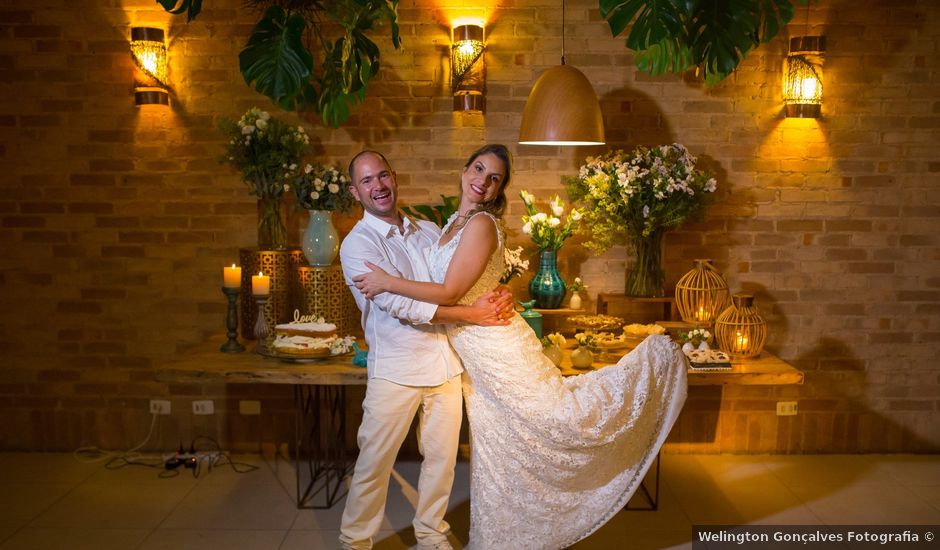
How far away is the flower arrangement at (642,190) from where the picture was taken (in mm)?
4051

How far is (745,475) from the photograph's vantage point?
14.2ft

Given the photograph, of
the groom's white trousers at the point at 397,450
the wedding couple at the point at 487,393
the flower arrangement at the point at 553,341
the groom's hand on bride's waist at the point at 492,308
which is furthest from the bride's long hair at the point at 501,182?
the flower arrangement at the point at 553,341

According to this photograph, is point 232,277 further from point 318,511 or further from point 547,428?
point 547,428

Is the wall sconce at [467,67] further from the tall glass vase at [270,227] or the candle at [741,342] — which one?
the candle at [741,342]

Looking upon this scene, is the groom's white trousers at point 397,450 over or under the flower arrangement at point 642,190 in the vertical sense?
under

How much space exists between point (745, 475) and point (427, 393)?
2059mm

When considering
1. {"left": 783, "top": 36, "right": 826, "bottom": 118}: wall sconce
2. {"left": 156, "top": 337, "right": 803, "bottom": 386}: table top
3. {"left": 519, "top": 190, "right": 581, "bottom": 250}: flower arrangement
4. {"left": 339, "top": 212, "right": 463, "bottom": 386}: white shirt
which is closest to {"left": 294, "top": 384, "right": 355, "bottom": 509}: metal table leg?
{"left": 156, "top": 337, "right": 803, "bottom": 386}: table top

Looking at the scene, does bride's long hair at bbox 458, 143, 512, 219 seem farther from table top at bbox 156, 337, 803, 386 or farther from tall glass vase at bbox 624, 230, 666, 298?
tall glass vase at bbox 624, 230, 666, 298

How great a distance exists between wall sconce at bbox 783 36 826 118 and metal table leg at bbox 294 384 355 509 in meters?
2.86

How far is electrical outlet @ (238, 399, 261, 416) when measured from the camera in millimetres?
4609

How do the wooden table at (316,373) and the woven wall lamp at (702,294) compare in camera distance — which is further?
the woven wall lamp at (702,294)

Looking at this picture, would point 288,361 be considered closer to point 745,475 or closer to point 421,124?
point 421,124

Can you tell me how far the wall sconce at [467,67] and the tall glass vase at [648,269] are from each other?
3.73 ft

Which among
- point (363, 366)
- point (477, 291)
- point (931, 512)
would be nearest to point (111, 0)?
point (363, 366)
